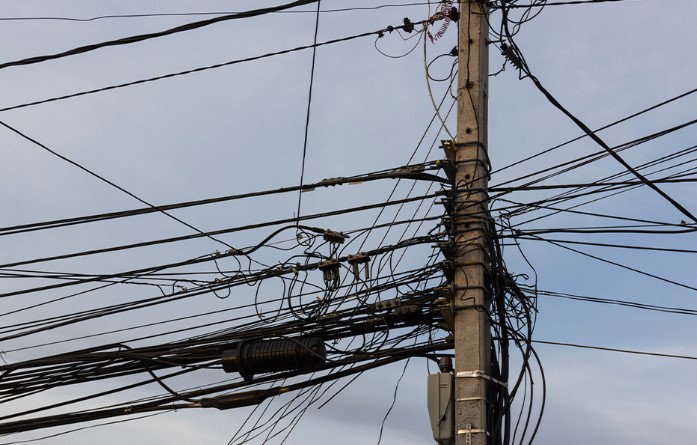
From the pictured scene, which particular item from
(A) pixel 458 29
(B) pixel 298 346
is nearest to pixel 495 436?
(B) pixel 298 346

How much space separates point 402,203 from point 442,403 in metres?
2.08

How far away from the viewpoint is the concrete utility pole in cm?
731

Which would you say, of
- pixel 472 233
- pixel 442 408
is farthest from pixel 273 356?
pixel 472 233

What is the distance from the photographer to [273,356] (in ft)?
28.0

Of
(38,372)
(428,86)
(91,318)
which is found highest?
(428,86)

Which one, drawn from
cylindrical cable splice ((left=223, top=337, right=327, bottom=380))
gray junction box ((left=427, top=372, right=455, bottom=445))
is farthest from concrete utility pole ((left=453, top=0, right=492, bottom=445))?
cylindrical cable splice ((left=223, top=337, right=327, bottom=380))

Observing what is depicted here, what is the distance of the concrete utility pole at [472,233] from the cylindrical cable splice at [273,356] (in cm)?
144

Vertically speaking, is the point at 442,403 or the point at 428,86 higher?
the point at 428,86

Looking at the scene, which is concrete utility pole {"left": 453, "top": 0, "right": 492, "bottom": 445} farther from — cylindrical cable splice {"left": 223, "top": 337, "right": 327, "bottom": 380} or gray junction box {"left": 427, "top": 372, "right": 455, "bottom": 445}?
cylindrical cable splice {"left": 223, "top": 337, "right": 327, "bottom": 380}

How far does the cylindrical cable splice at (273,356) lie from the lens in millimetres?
8469

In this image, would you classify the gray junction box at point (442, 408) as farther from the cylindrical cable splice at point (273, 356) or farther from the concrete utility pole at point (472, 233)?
the cylindrical cable splice at point (273, 356)

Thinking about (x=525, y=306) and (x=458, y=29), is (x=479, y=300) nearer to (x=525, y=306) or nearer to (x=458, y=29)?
(x=525, y=306)

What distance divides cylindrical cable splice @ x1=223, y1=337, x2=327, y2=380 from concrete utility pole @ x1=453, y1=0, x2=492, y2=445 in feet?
4.71

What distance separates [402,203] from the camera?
885 centimetres
